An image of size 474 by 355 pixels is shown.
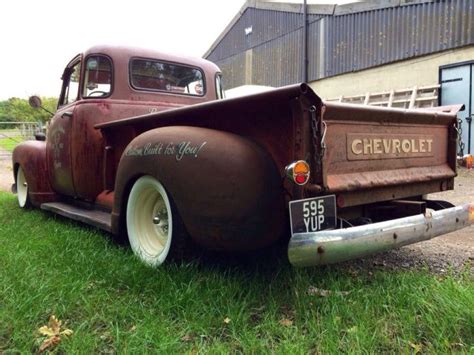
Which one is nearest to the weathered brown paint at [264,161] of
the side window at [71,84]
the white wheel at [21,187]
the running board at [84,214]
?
the running board at [84,214]

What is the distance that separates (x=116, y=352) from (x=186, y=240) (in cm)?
95

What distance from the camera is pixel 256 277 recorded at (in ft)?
9.48

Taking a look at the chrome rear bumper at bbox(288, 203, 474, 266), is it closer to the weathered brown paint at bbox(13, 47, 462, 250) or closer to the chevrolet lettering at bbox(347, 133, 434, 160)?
the weathered brown paint at bbox(13, 47, 462, 250)

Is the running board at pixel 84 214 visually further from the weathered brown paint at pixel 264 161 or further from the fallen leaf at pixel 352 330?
the fallen leaf at pixel 352 330

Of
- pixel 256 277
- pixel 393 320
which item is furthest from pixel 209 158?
pixel 393 320

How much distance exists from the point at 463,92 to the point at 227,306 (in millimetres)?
9910

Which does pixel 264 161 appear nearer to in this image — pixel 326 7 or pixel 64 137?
pixel 64 137

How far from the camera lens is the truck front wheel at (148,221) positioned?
311cm

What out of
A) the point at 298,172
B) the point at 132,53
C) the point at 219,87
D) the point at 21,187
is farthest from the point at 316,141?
the point at 21,187

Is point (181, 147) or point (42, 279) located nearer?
point (181, 147)

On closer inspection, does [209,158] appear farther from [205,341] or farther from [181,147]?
[205,341]

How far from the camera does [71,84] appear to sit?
199 inches

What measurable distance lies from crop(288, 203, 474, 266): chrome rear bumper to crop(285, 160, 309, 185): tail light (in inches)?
11.1

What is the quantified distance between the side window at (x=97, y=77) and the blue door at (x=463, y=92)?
845 cm
